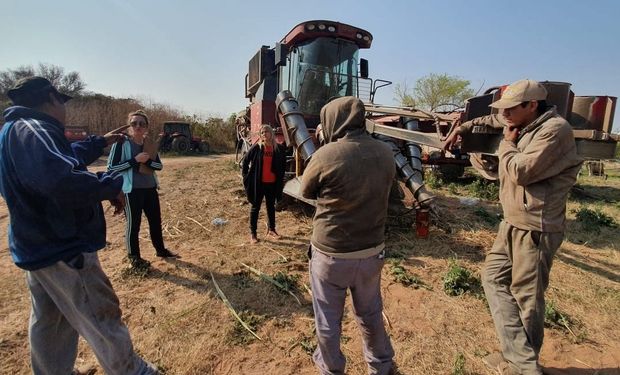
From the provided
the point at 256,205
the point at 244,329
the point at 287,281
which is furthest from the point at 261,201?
the point at 244,329

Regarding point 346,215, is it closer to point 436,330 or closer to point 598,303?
point 436,330

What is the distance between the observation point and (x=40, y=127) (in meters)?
1.93

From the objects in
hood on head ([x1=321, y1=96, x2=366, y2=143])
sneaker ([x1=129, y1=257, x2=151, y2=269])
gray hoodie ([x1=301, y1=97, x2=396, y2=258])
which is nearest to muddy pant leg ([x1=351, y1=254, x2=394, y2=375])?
gray hoodie ([x1=301, y1=97, x2=396, y2=258])

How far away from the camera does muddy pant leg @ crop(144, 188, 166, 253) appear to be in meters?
4.20

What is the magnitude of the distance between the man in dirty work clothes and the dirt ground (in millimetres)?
479

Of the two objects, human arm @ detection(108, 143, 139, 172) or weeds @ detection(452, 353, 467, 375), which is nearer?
weeds @ detection(452, 353, 467, 375)

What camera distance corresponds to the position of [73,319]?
2.05m

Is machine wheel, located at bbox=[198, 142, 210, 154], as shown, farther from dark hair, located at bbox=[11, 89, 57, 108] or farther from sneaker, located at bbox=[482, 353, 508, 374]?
sneaker, located at bbox=[482, 353, 508, 374]

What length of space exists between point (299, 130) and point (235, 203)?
2696 millimetres

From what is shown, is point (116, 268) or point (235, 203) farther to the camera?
point (235, 203)

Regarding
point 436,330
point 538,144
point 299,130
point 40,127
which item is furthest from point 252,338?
point 299,130

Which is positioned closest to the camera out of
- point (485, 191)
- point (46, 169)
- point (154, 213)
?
point (46, 169)

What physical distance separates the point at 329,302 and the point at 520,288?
1328 millimetres

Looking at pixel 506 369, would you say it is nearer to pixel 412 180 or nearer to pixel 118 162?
pixel 412 180
